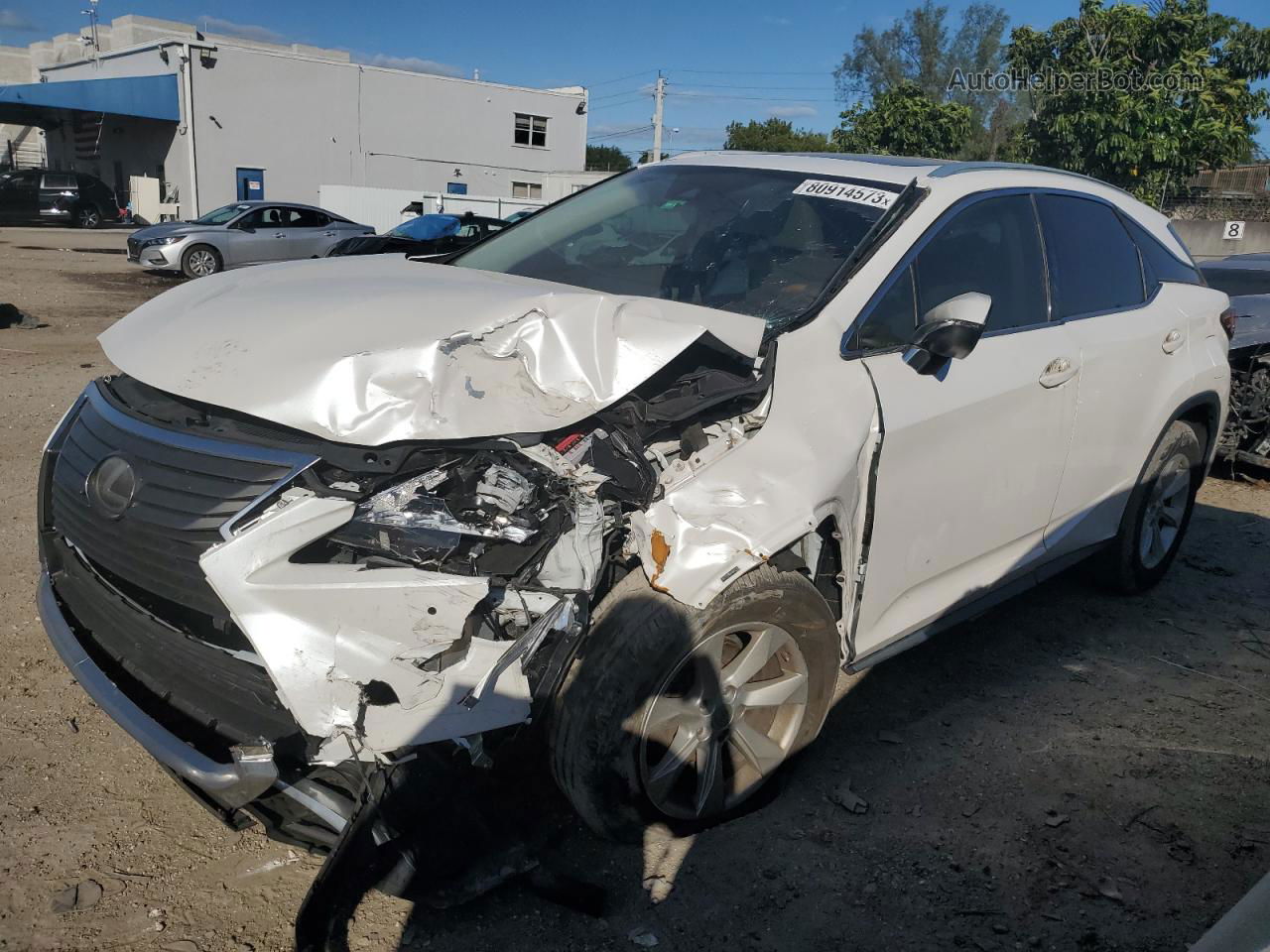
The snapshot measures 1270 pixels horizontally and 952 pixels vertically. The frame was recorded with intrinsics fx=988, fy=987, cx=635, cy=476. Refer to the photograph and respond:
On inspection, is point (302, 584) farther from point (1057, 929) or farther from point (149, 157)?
point (149, 157)

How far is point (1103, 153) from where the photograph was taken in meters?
18.6

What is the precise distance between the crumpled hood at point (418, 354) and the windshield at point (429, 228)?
15.6 meters

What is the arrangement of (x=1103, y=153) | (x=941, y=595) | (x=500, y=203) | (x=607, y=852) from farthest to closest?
1. (x=500, y=203)
2. (x=1103, y=153)
3. (x=941, y=595)
4. (x=607, y=852)

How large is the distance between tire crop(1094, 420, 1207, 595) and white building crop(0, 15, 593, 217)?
34.1 meters

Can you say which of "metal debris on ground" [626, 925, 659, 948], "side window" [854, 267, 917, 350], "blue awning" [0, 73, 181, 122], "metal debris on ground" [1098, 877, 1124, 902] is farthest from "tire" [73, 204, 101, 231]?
"metal debris on ground" [1098, 877, 1124, 902]

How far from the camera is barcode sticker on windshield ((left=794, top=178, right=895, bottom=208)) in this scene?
11.4ft

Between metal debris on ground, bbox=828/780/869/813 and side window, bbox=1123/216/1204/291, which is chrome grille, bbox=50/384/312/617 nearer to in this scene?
metal debris on ground, bbox=828/780/869/813

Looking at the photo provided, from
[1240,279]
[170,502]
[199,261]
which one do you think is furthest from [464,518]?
[199,261]

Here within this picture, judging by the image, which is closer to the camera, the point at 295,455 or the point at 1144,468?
the point at 295,455

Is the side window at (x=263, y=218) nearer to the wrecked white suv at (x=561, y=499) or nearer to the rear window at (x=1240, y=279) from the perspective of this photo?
the rear window at (x=1240, y=279)

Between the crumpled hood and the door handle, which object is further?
the door handle

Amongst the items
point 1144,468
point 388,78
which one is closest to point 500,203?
point 388,78

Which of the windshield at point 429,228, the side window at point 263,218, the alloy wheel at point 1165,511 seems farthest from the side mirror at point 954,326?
the side window at point 263,218

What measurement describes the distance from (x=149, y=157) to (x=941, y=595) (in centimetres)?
3966
